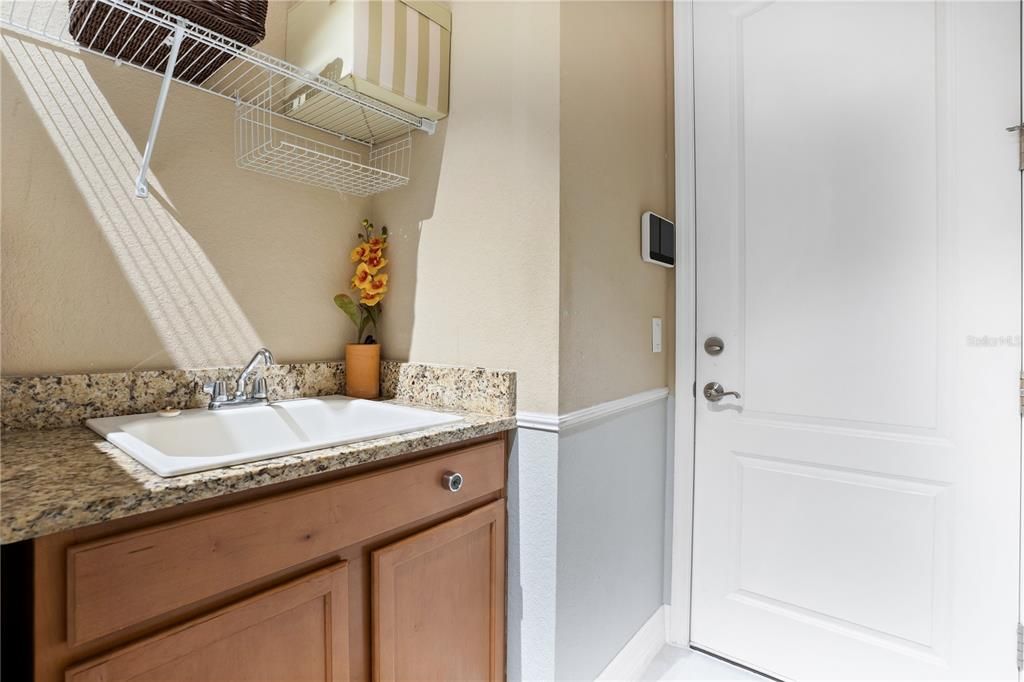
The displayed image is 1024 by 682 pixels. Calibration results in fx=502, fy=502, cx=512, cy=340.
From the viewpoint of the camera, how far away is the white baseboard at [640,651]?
147 cm

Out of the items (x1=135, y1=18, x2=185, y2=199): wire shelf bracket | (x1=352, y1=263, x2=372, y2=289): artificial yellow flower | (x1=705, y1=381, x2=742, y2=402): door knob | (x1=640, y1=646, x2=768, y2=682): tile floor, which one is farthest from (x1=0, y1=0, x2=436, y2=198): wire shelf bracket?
(x1=640, y1=646, x2=768, y2=682): tile floor

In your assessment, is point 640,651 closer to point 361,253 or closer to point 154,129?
point 361,253

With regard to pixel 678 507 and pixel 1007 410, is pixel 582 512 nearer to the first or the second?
pixel 678 507

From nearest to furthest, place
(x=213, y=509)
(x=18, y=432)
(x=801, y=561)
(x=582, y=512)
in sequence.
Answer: (x=213, y=509)
(x=18, y=432)
(x=582, y=512)
(x=801, y=561)

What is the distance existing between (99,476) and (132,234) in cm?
70

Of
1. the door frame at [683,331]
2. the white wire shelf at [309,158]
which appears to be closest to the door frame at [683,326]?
the door frame at [683,331]

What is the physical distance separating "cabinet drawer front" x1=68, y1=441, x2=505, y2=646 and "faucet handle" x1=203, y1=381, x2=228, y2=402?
1.82ft

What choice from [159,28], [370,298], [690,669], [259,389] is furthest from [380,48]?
[690,669]

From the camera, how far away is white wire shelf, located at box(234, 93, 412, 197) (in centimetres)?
137

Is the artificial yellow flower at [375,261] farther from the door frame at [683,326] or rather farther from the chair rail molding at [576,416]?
the door frame at [683,326]

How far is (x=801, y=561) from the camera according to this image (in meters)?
1.51

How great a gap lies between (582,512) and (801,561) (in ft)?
2.48

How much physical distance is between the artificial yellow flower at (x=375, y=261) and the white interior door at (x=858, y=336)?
3.42 feet

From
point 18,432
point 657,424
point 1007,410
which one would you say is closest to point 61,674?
point 18,432
